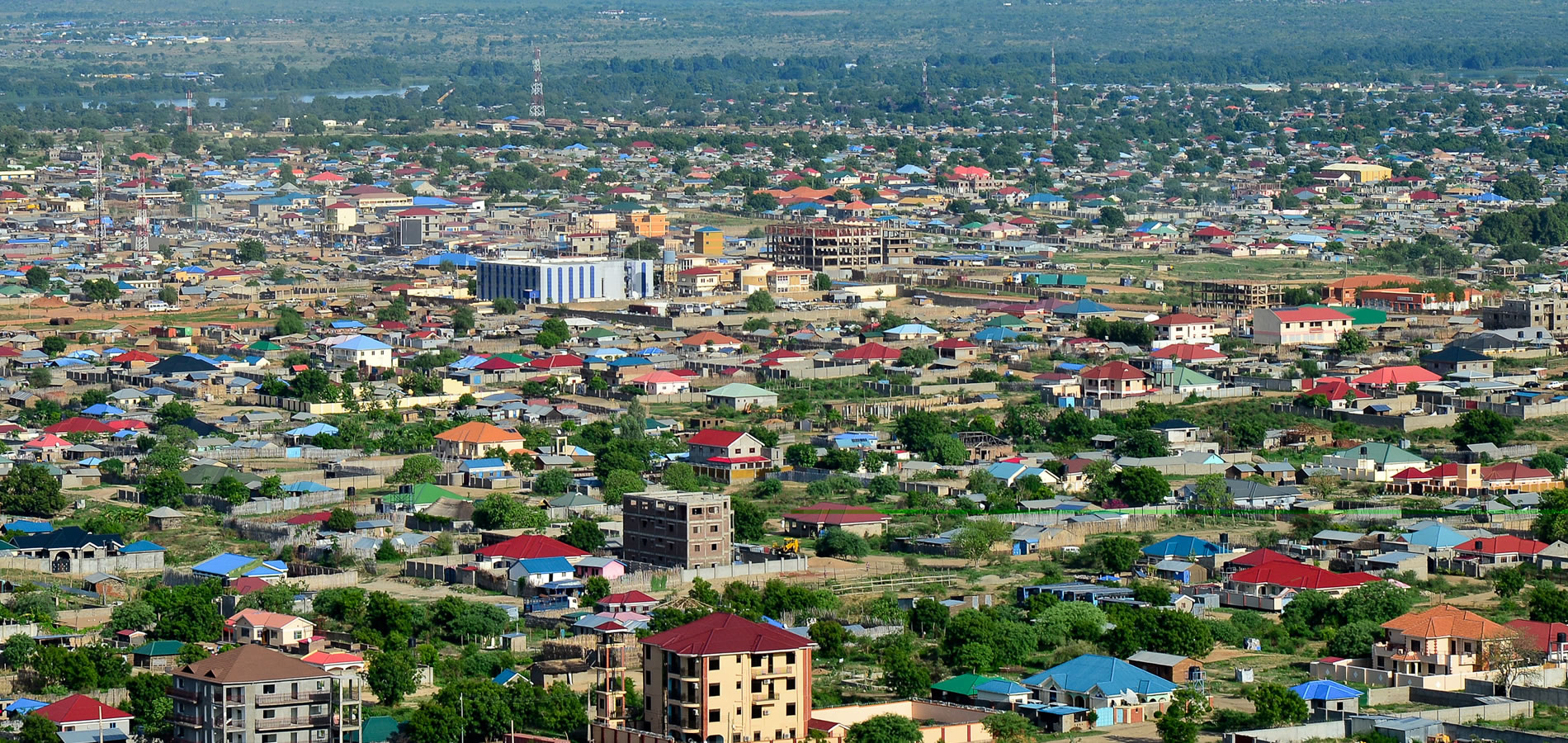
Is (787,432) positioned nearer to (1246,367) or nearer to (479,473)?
(479,473)

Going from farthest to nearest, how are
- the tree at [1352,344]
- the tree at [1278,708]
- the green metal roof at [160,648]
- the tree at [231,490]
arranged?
1. the tree at [1352,344]
2. the tree at [231,490]
3. the green metal roof at [160,648]
4. the tree at [1278,708]

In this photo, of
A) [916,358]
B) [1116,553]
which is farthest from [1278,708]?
[916,358]

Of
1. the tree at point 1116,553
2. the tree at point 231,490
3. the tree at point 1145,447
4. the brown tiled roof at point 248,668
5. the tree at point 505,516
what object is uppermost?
the brown tiled roof at point 248,668

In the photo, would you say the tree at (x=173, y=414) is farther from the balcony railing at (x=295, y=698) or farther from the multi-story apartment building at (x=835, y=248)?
the multi-story apartment building at (x=835, y=248)

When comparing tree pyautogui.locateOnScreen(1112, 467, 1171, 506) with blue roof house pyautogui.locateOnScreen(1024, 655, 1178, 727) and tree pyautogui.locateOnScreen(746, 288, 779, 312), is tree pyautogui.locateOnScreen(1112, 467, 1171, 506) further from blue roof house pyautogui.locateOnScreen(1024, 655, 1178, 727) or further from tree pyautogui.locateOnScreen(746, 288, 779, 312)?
tree pyautogui.locateOnScreen(746, 288, 779, 312)

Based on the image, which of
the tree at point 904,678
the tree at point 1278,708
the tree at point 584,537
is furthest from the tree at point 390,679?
the tree at point 1278,708

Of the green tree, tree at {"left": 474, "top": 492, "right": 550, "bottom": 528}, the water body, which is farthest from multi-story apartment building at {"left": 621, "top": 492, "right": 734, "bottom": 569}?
the water body

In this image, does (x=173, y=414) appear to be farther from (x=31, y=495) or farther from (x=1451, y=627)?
(x=1451, y=627)
